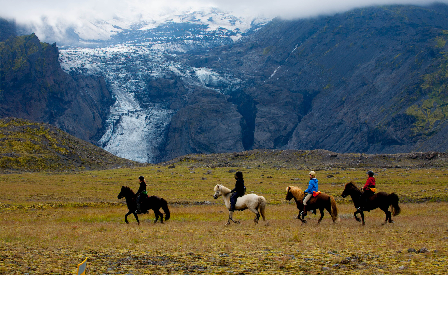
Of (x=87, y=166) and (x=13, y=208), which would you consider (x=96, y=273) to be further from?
(x=87, y=166)

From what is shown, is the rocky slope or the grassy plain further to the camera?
the rocky slope

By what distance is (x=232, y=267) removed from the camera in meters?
11.0

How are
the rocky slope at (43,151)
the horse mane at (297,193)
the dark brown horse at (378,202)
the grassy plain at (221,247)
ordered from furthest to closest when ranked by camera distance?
1. the rocky slope at (43,151)
2. the horse mane at (297,193)
3. the dark brown horse at (378,202)
4. the grassy plain at (221,247)

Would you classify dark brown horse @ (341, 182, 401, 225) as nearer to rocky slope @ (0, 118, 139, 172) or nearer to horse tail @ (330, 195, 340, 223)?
horse tail @ (330, 195, 340, 223)

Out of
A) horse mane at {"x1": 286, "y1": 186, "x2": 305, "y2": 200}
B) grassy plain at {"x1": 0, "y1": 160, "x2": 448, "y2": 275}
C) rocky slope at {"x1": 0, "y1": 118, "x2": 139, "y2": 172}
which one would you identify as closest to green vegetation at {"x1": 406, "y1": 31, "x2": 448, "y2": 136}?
rocky slope at {"x1": 0, "y1": 118, "x2": 139, "y2": 172}

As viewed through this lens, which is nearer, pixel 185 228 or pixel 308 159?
pixel 185 228

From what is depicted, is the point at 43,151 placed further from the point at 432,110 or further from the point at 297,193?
the point at 432,110

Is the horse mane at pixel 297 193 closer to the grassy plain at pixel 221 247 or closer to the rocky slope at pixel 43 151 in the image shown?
the grassy plain at pixel 221 247

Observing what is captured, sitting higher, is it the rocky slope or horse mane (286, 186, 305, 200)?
the rocky slope

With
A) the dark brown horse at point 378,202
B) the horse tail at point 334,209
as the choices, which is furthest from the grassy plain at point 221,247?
the dark brown horse at point 378,202
